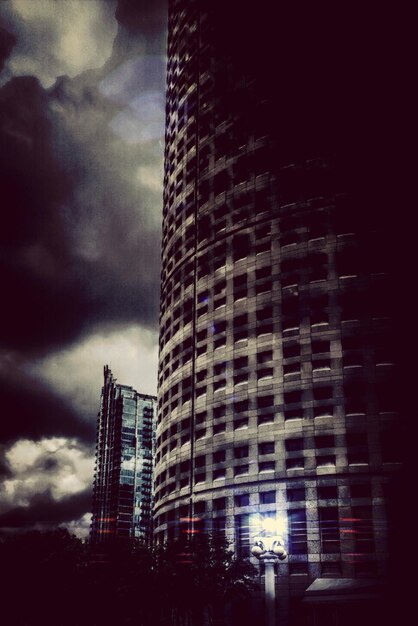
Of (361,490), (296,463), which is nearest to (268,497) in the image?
(296,463)

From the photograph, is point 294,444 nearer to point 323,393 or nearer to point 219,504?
point 323,393

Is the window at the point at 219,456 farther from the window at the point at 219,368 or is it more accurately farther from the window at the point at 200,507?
the window at the point at 219,368

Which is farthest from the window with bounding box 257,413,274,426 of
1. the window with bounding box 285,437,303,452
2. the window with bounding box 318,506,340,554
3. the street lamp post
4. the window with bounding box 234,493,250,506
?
the street lamp post

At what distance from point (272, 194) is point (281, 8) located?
2612cm

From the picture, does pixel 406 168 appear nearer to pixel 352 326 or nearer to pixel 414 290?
pixel 414 290

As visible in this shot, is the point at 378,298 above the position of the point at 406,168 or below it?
below

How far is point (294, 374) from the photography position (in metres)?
63.7

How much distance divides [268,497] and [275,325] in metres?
17.0

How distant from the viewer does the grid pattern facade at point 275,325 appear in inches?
2303

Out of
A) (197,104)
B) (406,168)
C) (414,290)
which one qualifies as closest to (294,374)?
(414,290)

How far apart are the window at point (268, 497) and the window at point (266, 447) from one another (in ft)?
12.6

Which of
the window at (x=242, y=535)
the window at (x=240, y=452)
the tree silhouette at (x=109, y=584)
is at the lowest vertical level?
the tree silhouette at (x=109, y=584)

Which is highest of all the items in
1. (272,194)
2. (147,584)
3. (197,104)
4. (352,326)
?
(197,104)

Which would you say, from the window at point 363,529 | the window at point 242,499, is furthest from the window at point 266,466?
the window at point 363,529
